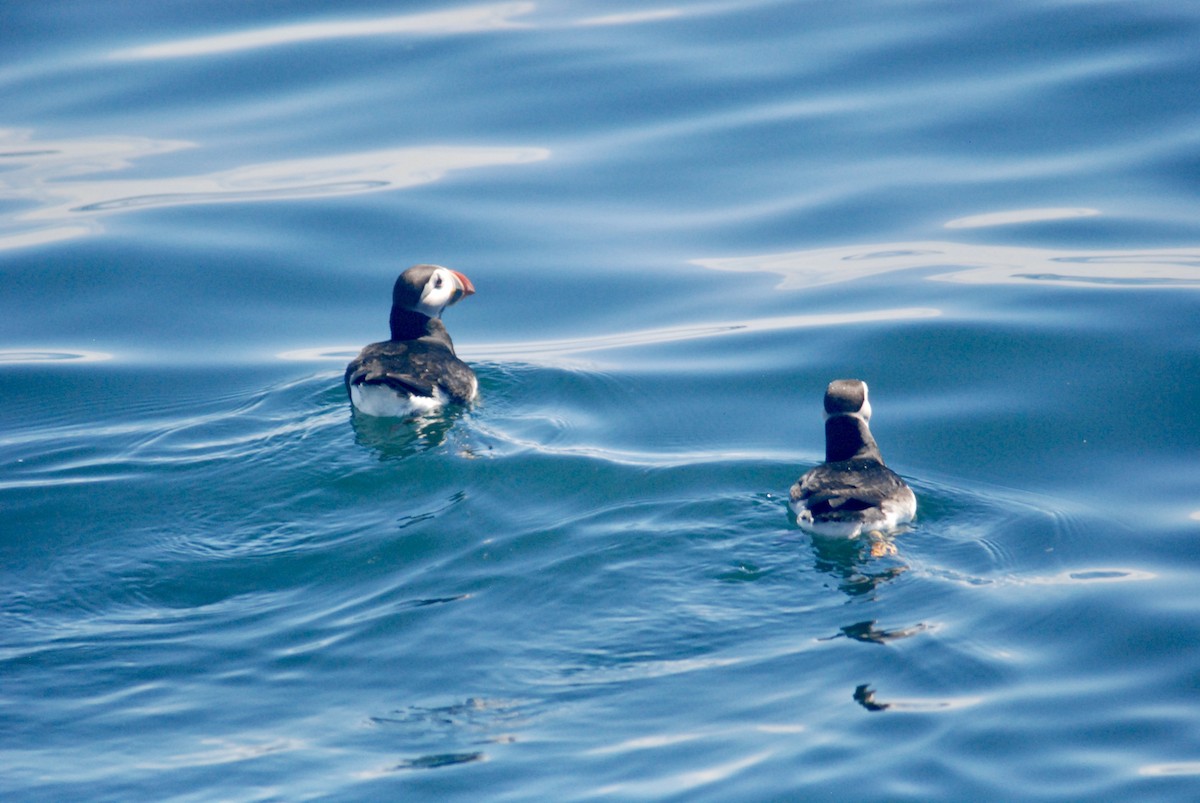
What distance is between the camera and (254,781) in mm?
5996

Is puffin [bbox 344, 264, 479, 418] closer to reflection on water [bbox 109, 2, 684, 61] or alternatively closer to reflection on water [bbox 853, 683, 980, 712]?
reflection on water [bbox 853, 683, 980, 712]

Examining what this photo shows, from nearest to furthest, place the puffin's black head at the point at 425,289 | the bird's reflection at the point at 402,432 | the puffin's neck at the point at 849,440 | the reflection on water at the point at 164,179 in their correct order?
the puffin's neck at the point at 849,440 < the bird's reflection at the point at 402,432 < the puffin's black head at the point at 425,289 < the reflection on water at the point at 164,179

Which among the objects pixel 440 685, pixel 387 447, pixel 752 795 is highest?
pixel 387 447

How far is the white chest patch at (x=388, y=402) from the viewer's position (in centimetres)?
985

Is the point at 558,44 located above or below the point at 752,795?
above

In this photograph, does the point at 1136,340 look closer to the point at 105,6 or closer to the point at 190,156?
the point at 190,156

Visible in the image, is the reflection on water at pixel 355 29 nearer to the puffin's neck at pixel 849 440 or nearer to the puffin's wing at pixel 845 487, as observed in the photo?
the puffin's neck at pixel 849 440

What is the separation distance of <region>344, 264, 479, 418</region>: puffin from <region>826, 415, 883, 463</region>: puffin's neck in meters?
2.74

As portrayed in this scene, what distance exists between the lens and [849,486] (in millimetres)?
8258

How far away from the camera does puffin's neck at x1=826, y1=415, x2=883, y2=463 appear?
8922 mm

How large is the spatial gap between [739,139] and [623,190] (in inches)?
68.1

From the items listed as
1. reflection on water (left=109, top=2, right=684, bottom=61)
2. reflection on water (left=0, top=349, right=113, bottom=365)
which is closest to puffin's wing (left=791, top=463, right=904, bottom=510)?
reflection on water (left=0, top=349, right=113, bottom=365)

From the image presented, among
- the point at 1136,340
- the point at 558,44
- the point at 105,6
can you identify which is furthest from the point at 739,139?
the point at 105,6

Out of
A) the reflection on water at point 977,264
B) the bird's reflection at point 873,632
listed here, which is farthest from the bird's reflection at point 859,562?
the reflection on water at point 977,264
